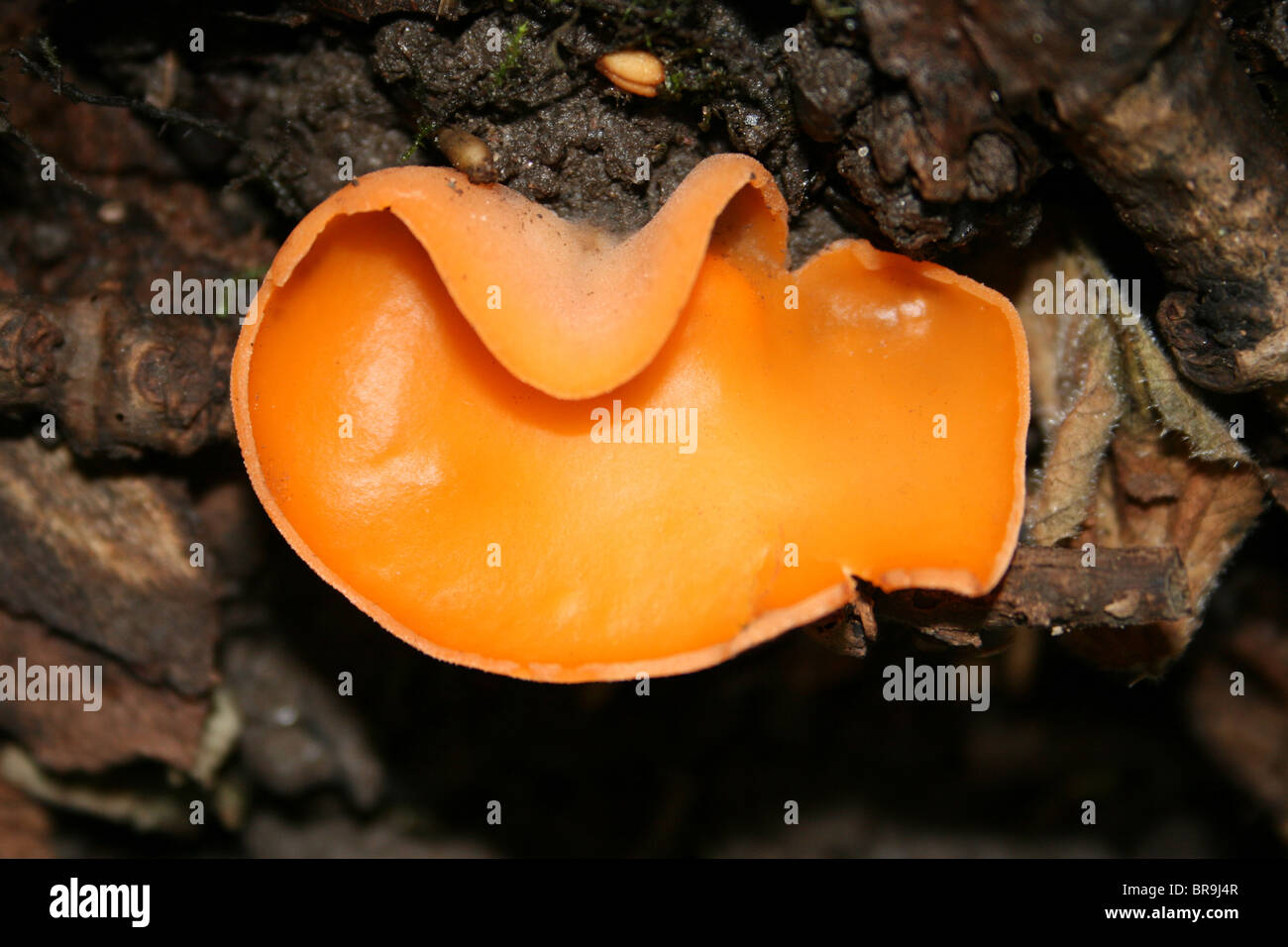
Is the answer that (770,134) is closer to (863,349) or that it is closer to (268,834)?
(863,349)

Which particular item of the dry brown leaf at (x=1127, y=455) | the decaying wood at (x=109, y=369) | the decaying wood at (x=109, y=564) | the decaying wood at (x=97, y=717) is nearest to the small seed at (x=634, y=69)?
the dry brown leaf at (x=1127, y=455)

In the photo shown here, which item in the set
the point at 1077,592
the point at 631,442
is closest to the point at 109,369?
the point at 631,442

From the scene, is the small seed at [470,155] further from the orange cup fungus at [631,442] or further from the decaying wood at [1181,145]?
the decaying wood at [1181,145]

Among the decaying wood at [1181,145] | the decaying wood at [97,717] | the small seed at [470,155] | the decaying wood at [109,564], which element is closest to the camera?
the decaying wood at [1181,145]

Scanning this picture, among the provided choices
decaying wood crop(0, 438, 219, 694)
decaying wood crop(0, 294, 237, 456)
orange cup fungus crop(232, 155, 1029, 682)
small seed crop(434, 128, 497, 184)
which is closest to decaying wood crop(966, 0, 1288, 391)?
orange cup fungus crop(232, 155, 1029, 682)

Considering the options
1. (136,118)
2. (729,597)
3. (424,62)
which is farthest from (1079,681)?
(136,118)

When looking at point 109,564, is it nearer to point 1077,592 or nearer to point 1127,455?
point 1077,592

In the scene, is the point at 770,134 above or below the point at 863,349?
above

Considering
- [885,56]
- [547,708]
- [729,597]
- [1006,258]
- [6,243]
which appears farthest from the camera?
[547,708]
